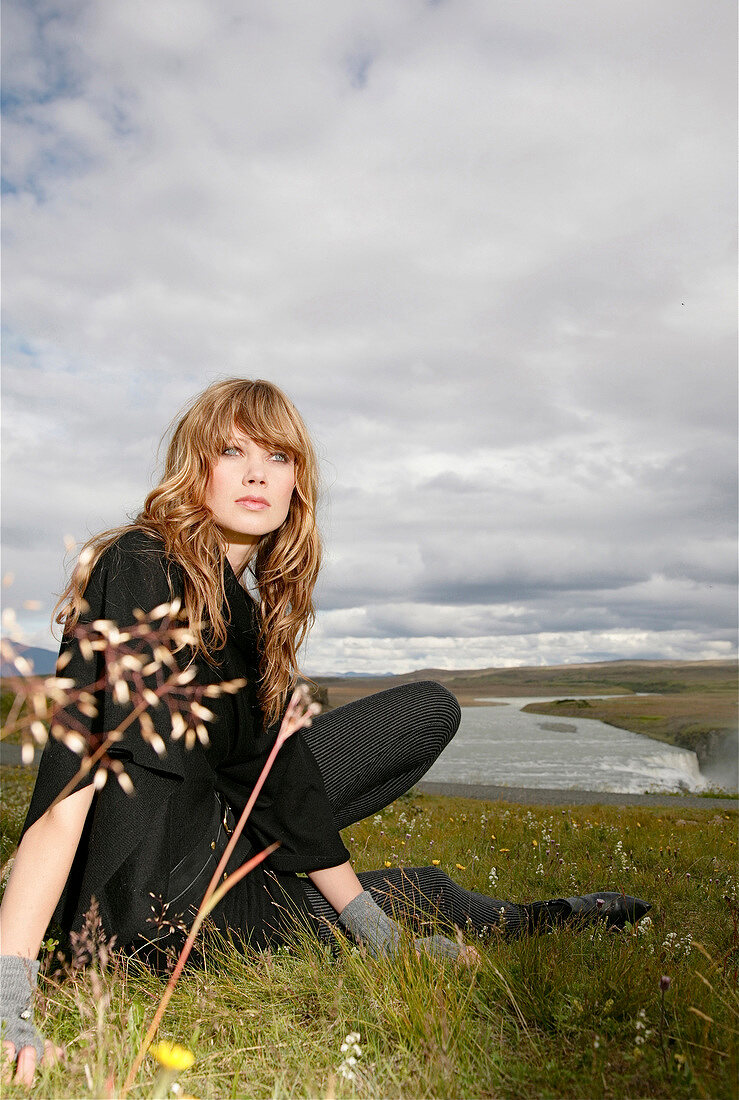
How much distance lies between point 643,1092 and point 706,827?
8.32 meters

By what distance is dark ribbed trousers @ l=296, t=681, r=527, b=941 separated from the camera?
138 inches

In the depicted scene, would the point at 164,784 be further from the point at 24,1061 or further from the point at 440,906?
the point at 440,906

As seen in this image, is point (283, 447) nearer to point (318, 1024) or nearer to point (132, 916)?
point (132, 916)

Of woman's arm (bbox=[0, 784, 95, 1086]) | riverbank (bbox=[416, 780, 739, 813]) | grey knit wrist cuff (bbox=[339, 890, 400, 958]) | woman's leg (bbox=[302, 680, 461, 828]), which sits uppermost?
woman's leg (bbox=[302, 680, 461, 828])

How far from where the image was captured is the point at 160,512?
325 cm

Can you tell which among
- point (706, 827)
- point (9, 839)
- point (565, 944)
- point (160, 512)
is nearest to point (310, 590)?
point (160, 512)

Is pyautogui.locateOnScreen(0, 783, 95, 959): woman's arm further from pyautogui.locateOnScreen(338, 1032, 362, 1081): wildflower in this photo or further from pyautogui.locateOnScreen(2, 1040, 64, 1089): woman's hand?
pyautogui.locateOnScreen(338, 1032, 362, 1081): wildflower

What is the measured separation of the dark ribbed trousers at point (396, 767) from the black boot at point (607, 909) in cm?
26

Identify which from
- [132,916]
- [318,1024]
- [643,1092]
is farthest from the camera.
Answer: [132,916]

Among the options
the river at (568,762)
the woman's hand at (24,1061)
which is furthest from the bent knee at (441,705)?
the river at (568,762)

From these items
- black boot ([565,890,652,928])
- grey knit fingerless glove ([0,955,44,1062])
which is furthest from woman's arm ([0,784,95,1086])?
black boot ([565,890,652,928])

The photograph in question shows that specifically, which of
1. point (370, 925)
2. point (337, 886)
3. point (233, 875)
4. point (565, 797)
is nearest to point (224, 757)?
point (337, 886)

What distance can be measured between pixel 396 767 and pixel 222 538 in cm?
144

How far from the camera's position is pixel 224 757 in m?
3.27
